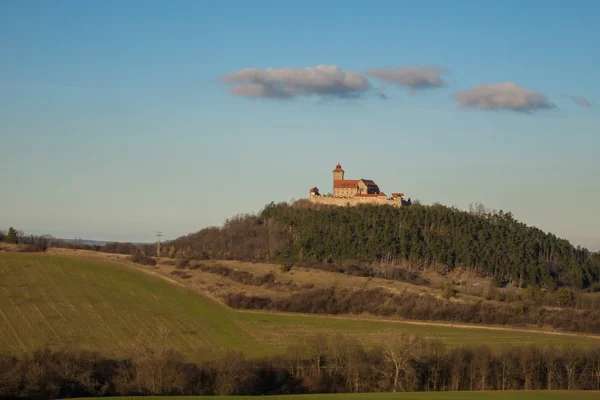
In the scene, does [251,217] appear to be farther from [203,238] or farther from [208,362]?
[208,362]

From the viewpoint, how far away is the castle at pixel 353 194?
16288 cm

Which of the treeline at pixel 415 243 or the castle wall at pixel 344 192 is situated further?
the castle wall at pixel 344 192

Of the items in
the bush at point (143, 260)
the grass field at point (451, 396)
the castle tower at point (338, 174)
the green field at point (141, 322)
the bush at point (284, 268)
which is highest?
the castle tower at point (338, 174)

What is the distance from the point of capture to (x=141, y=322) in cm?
7019

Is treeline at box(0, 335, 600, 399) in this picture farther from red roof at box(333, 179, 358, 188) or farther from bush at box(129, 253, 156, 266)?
red roof at box(333, 179, 358, 188)

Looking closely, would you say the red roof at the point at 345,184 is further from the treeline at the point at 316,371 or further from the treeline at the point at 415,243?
the treeline at the point at 316,371

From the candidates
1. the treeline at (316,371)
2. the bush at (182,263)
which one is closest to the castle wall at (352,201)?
the bush at (182,263)

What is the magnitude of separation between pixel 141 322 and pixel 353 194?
343 feet

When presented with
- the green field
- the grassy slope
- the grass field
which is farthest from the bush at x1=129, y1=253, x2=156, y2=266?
the grass field

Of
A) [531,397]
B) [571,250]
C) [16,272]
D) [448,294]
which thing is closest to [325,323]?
[448,294]

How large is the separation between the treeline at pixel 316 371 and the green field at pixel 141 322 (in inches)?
A: 196

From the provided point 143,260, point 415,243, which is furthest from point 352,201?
point 143,260

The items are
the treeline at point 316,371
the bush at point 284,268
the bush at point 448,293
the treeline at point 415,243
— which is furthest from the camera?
the treeline at point 415,243

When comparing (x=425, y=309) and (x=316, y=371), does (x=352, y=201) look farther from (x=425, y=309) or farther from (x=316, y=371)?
(x=316, y=371)
